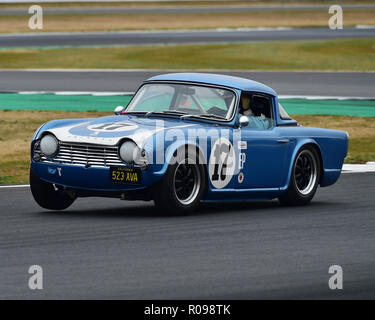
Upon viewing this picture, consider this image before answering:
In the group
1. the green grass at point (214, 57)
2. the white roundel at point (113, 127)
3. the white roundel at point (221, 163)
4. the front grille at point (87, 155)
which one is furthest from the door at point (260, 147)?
the green grass at point (214, 57)

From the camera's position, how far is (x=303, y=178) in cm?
1201

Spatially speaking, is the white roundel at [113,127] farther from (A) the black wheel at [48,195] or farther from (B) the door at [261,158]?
(B) the door at [261,158]

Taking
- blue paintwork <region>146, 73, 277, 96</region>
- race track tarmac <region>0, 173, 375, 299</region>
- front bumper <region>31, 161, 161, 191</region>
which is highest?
blue paintwork <region>146, 73, 277, 96</region>

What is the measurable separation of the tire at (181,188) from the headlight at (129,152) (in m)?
0.34

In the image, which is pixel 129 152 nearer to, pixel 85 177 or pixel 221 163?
pixel 85 177

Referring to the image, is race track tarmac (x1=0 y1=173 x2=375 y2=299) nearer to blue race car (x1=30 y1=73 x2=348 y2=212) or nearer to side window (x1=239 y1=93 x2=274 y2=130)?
blue race car (x1=30 y1=73 x2=348 y2=212)

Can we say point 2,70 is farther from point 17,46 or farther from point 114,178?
point 114,178

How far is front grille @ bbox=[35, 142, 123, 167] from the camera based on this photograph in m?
10.2

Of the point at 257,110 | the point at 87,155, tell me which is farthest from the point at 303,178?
the point at 87,155

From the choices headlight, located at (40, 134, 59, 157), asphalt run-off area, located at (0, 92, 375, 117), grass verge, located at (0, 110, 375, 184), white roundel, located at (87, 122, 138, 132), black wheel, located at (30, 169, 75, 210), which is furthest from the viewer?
asphalt run-off area, located at (0, 92, 375, 117)

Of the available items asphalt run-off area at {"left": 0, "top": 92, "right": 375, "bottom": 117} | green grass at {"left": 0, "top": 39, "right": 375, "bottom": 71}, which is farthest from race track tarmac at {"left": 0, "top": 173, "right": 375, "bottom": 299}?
green grass at {"left": 0, "top": 39, "right": 375, "bottom": 71}

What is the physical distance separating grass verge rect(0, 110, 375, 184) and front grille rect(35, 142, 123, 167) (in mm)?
3433

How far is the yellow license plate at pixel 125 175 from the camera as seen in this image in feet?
33.0
